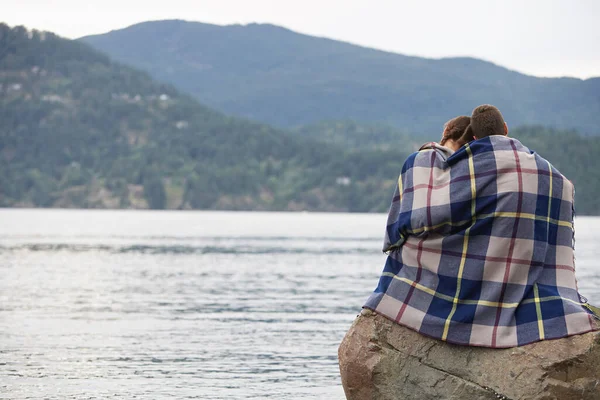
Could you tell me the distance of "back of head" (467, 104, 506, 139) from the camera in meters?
7.84

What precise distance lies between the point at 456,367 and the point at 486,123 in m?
1.78

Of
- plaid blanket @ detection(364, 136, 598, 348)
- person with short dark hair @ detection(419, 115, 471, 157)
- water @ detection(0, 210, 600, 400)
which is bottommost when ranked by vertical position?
water @ detection(0, 210, 600, 400)

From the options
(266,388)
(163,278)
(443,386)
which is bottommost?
(163,278)

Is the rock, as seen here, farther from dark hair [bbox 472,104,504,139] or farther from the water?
the water

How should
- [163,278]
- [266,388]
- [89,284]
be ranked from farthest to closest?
[163,278] → [89,284] → [266,388]

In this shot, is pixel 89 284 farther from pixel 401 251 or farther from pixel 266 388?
pixel 401 251

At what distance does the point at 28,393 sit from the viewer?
12164 millimetres

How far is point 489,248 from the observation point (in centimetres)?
753

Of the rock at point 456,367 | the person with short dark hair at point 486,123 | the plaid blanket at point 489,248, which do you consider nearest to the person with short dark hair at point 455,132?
the person with short dark hair at point 486,123

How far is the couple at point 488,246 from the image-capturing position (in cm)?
749

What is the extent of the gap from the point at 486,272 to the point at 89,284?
27980 millimetres

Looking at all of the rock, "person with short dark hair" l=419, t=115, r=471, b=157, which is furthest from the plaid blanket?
"person with short dark hair" l=419, t=115, r=471, b=157

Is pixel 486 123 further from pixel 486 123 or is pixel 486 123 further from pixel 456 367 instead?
pixel 456 367

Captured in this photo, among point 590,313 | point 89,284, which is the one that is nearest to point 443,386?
point 590,313
